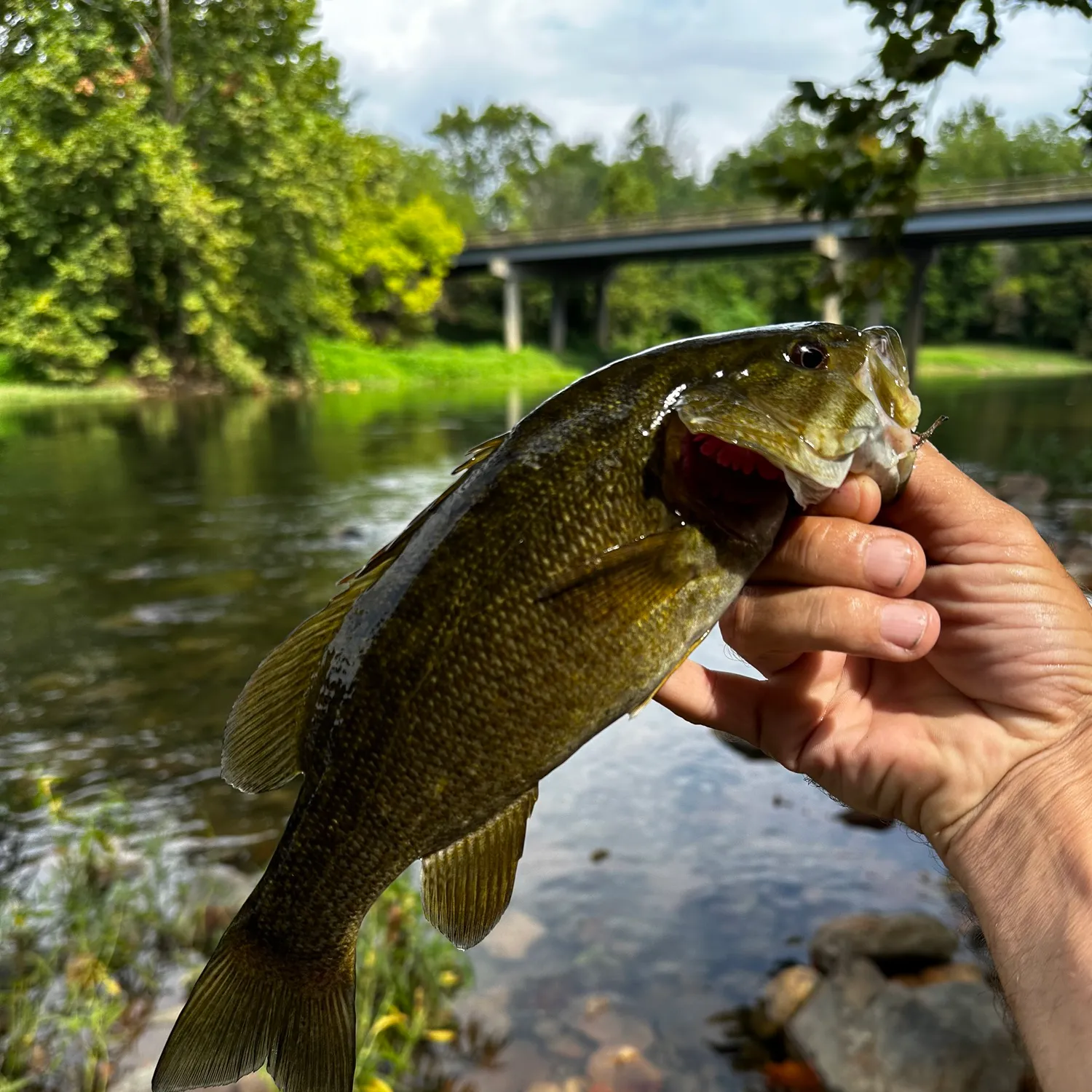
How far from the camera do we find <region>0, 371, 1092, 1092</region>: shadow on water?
4508 millimetres

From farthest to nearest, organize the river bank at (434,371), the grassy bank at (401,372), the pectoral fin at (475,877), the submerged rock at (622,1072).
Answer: the river bank at (434,371) → the grassy bank at (401,372) → the submerged rock at (622,1072) → the pectoral fin at (475,877)

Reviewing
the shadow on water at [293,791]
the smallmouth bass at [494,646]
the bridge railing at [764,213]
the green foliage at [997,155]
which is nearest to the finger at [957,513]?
the smallmouth bass at [494,646]

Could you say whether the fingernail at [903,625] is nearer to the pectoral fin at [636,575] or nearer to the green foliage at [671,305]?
the pectoral fin at [636,575]

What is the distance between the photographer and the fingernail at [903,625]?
193cm

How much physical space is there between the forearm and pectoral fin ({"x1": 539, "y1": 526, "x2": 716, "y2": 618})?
3.41 feet

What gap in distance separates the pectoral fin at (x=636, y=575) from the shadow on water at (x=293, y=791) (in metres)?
3.05

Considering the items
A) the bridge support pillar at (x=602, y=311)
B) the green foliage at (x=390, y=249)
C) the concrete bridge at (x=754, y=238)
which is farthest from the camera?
the bridge support pillar at (x=602, y=311)

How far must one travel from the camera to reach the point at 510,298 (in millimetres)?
55594

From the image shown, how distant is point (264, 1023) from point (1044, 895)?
1735 mm

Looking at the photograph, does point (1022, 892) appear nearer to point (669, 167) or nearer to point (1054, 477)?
point (1054, 477)

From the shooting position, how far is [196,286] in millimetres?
32969

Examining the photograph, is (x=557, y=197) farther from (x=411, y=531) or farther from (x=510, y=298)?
(x=411, y=531)

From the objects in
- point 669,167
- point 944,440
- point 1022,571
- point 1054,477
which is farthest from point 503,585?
point 669,167

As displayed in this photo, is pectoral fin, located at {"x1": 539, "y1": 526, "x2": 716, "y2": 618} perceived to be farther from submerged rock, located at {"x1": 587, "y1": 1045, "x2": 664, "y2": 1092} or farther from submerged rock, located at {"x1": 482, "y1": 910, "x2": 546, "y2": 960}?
submerged rock, located at {"x1": 482, "y1": 910, "x2": 546, "y2": 960}
